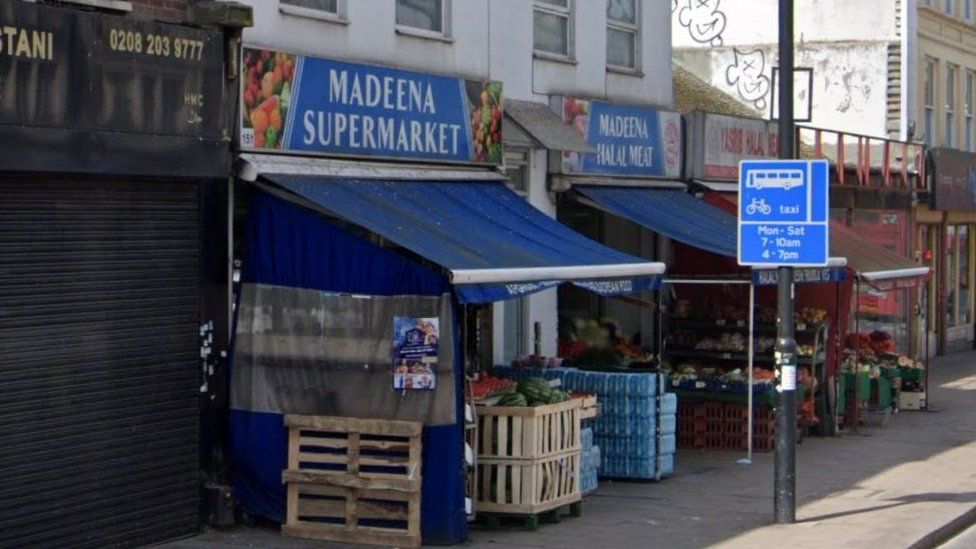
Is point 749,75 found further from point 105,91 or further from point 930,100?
point 105,91

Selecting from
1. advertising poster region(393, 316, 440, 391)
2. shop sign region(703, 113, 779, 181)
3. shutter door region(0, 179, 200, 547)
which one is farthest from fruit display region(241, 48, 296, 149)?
shop sign region(703, 113, 779, 181)

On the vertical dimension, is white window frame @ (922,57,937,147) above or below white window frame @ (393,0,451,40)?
above

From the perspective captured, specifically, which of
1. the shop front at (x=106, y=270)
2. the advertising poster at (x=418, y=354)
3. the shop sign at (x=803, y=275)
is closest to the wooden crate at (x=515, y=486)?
the advertising poster at (x=418, y=354)

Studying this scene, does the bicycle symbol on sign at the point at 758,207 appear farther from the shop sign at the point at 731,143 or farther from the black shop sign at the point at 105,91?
the shop sign at the point at 731,143

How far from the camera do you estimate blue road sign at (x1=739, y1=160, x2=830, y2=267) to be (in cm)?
1284

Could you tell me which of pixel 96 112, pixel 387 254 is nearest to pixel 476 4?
pixel 387 254

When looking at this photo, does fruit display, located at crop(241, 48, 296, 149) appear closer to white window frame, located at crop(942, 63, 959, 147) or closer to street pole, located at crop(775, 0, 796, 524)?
street pole, located at crop(775, 0, 796, 524)

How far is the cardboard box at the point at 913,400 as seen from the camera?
22.1 metres

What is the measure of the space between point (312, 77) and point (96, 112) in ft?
8.30

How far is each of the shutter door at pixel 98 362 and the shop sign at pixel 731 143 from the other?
9.34 metres

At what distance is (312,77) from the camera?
42.5ft

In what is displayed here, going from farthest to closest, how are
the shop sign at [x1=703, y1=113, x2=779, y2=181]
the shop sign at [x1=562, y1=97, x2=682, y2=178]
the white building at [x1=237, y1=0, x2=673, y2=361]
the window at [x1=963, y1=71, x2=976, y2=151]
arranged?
the window at [x1=963, y1=71, x2=976, y2=151] < the shop sign at [x1=703, y1=113, x2=779, y2=181] < the shop sign at [x1=562, y1=97, x2=682, y2=178] < the white building at [x1=237, y1=0, x2=673, y2=361]

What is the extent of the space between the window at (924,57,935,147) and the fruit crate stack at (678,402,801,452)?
15.2m

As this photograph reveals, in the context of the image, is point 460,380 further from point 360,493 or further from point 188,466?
point 188,466
